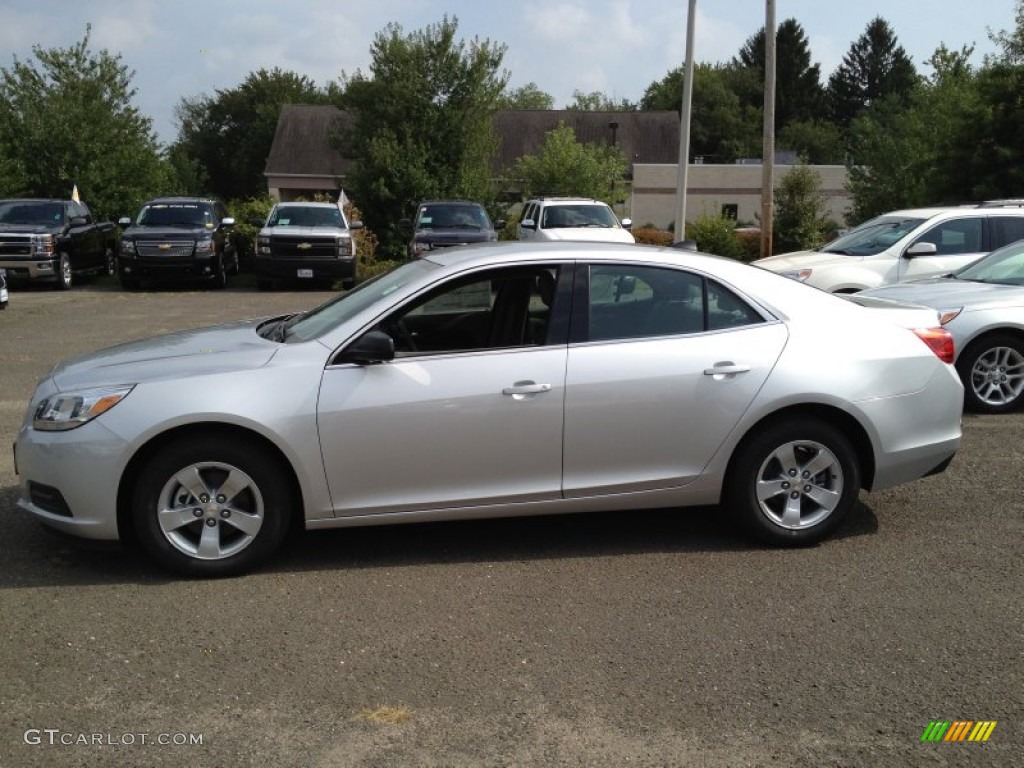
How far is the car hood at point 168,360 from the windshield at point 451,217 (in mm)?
16293

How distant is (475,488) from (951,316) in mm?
5322

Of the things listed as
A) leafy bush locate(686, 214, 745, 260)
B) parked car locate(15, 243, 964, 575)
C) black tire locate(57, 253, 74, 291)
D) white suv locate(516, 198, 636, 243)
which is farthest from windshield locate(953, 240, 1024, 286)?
black tire locate(57, 253, 74, 291)

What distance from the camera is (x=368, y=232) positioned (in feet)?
92.8

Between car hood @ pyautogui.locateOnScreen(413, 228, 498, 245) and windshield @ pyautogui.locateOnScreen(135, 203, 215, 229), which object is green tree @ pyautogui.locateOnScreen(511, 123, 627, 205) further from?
windshield @ pyautogui.locateOnScreen(135, 203, 215, 229)

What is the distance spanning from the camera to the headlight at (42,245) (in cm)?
2073

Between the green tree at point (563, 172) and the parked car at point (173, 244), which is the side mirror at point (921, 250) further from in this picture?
the green tree at point (563, 172)

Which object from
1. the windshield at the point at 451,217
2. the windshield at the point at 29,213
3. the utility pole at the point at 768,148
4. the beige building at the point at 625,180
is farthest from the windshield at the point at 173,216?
the beige building at the point at 625,180

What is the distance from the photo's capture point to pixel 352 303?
18.1 feet

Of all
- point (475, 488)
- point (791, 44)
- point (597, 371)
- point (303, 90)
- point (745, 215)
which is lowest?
point (475, 488)

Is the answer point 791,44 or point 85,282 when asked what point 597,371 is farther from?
point 791,44

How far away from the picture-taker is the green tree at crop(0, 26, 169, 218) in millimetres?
28500

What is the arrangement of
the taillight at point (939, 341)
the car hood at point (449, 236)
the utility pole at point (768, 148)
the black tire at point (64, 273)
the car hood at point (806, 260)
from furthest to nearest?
the utility pole at point (768, 148), the black tire at point (64, 273), the car hood at point (449, 236), the car hood at point (806, 260), the taillight at point (939, 341)

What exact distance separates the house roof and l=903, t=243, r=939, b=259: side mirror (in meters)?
46.4

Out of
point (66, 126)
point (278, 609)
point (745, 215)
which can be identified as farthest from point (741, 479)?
point (745, 215)
